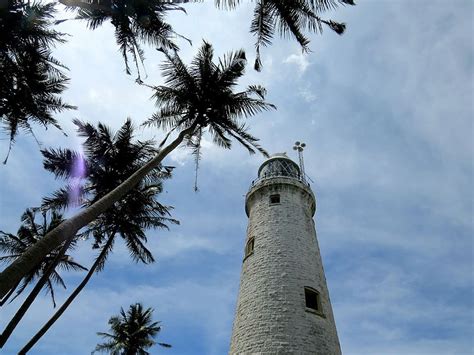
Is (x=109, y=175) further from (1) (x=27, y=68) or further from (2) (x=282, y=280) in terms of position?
(2) (x=282, y=280)

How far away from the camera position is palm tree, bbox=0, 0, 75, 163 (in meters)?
11.3

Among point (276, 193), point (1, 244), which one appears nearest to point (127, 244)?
point (1, 244)

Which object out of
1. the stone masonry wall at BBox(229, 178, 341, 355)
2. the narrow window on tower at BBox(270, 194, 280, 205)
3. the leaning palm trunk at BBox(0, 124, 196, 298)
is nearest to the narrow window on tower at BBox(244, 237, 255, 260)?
the stone masonry wall at BBox(229, 178, 341, 355)

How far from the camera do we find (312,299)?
53.9ft

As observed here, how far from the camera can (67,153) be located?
15.4 meters

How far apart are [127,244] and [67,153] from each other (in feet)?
18.2

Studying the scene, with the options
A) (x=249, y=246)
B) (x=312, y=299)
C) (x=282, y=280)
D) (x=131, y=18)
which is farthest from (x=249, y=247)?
(x=131, y=18)

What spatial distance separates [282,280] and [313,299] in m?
1.77

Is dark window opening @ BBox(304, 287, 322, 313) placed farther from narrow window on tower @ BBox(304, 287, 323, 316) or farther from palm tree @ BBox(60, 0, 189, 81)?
palm tree @ BBox(60, 0, 189, 81)

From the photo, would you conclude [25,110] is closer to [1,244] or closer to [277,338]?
[1,244]

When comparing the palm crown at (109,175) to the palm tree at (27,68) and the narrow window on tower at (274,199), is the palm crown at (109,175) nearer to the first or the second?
the palm tree at (27,68)

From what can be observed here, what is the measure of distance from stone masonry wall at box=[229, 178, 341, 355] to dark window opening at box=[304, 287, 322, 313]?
25 cm

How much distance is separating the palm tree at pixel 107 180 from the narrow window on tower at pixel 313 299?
26.4 ft

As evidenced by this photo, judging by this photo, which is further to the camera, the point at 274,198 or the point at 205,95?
the point at 274,198
